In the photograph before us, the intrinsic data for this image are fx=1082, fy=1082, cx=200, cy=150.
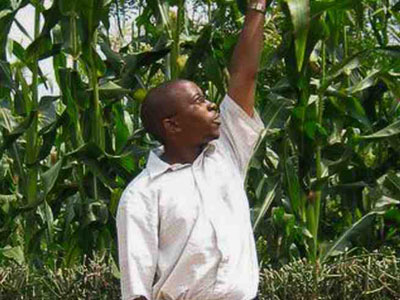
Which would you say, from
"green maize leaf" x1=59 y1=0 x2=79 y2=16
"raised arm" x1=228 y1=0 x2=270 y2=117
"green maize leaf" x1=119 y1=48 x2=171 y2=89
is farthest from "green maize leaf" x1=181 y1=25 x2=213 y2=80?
"raised arm" x1=228 y1=0 x2=270 y2=117

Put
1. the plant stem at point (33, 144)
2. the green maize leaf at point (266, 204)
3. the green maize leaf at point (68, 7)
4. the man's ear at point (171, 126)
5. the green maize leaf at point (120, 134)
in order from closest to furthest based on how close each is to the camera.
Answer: the man's ear at point (171, 126) < the green maize leaf at point (68, 7) < the green maize leaf at point (266, 204) < the plant stem at point (33, 144) < the green maize leaf at point (120, 134)

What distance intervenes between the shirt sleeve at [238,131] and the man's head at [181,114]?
7cm

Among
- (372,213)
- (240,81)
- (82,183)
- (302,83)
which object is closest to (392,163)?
(372,213)

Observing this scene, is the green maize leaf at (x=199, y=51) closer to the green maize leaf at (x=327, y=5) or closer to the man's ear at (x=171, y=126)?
the green maize leaf at (x=327, y=5)

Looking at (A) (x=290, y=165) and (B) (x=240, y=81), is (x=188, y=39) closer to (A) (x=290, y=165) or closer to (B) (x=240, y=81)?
(A) (x=290, y=165)

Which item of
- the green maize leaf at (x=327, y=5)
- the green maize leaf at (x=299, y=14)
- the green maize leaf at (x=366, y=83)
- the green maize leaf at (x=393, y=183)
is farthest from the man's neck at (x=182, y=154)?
the green maize leaf at (x=393, y=183)

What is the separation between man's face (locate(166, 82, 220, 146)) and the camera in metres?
2.57

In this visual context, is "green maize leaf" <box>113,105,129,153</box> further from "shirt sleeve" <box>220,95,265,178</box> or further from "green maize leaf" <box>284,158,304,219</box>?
"shirt sleeve" <box>220,95,265,178</box>

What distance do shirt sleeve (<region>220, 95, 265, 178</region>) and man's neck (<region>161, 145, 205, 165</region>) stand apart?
0.10 m

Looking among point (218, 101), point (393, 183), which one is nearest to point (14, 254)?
point (218, 101)

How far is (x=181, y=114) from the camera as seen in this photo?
2.58 meters

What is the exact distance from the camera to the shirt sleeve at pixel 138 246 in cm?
249

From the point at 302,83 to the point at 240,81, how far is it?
1.42 m

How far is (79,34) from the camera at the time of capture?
425 cm
